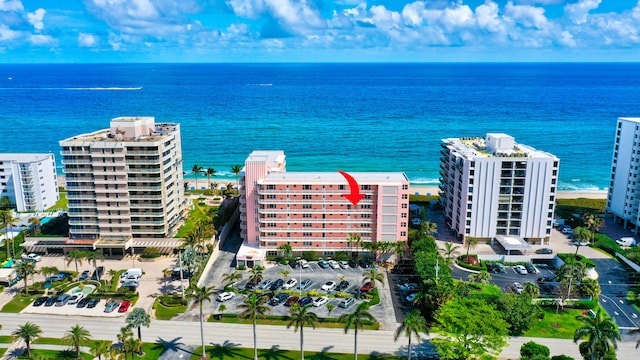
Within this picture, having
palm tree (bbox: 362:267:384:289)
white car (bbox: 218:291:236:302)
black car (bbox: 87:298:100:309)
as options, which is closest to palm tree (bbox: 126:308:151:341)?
white car (bbox: 218:291:236:302)

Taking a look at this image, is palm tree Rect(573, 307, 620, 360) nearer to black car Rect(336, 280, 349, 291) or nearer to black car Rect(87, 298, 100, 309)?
black car Rect(336, 280, 349, 291)

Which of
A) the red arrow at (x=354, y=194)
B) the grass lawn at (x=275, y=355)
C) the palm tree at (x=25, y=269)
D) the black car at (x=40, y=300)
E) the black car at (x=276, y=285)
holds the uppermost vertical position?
the red arrow at (x=354, y=194)

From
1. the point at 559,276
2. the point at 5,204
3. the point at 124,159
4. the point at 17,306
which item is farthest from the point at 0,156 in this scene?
the point at 559,276

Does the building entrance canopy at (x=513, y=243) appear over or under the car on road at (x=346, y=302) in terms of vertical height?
over

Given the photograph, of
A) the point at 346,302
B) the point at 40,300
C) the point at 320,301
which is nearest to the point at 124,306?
the point at 40,300

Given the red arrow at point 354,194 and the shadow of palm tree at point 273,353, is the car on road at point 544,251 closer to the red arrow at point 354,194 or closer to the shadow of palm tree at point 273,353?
the red arrow at point 354,194

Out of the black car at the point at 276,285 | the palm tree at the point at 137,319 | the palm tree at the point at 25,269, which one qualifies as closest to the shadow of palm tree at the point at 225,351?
the palm tree at the point at 137,319

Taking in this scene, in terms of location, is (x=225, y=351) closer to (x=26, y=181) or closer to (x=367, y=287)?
(x=367, y=287)
